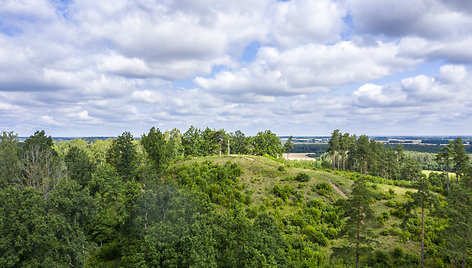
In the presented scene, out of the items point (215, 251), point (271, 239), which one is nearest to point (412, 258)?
point (271, 239)

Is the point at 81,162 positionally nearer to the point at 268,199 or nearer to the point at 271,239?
the point at 268,199

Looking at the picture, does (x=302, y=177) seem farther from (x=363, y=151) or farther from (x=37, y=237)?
(x=37, y=237)

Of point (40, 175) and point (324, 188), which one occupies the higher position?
point (40, 175)

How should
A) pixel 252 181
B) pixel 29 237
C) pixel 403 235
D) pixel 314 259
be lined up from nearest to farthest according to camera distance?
pixel 29 237, pixel 314 259, pixel 403 235, pixel 252 181

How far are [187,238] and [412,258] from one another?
102 feet

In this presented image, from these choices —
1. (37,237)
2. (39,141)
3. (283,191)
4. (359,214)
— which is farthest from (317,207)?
(39,141)

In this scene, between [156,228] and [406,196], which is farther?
[406,196]

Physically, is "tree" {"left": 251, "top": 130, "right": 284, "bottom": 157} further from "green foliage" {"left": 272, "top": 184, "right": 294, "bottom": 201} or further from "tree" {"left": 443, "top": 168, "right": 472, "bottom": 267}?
"tree" {"left": 443, "top": 168, "right": 472, "bottom": 267}

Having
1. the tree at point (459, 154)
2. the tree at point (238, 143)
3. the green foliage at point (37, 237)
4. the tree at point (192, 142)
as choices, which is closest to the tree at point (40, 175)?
the green foliage at point (37, 237)

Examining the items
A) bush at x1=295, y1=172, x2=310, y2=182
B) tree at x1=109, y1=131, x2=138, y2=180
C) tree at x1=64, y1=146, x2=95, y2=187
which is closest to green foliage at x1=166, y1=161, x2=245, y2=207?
tree at x1=109, y1=131, x2=138, y2=180

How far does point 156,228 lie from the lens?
2298 centimetres

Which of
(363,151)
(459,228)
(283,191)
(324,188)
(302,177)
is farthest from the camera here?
(363,151)

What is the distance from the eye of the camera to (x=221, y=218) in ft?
85.4

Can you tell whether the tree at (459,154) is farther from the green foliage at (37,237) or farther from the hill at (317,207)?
the green foliage at (37,237)
